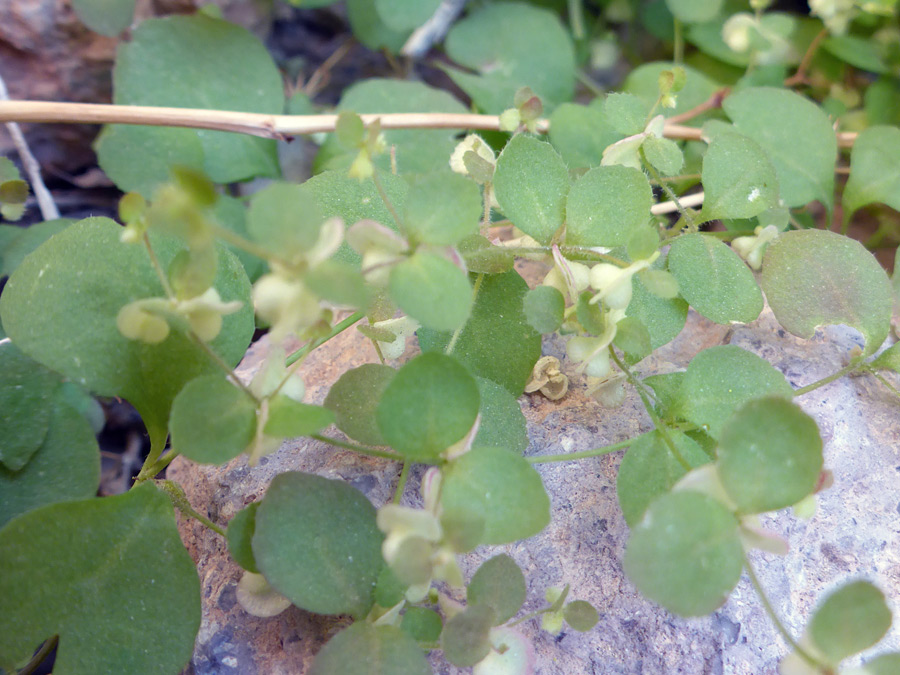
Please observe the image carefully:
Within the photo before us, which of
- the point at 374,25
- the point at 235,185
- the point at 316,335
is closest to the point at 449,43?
the point at 374,25

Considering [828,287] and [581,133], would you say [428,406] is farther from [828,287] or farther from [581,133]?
[581,133]

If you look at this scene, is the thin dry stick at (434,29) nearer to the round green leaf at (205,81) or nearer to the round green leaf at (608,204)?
the round green leaf at (205,81)

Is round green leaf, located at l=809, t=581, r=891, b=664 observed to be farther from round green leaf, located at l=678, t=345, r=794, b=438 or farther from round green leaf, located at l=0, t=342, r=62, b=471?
round green leaf, located at l=0, t=342, r=62, b=471

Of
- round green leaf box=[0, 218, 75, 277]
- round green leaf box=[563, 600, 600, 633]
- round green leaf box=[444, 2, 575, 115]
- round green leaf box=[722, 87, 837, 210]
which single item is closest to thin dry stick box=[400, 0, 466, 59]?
round green leaf box=[444, 2, 575, 115]

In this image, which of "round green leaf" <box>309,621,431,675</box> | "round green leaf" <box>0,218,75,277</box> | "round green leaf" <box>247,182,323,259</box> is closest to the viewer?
"round green leaf" <box>247,182,323,259</box>

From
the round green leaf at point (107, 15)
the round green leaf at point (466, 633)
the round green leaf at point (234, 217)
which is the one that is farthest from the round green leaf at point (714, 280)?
the round green leaf at point (107, 15)

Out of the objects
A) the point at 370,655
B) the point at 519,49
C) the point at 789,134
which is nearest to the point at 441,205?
the point at 370,655
